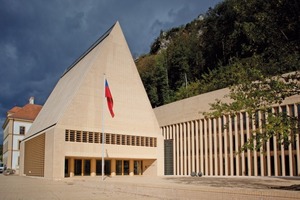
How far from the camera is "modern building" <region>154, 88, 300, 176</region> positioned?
2994cm

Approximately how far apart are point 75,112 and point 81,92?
2.30 m

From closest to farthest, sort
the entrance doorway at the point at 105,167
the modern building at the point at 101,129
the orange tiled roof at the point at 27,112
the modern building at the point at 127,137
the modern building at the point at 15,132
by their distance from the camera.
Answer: the modern building at the point at 127,137 → the modern building at the point at 101,129 → the entrance doorway at the point at 105,167 → the modern building at the point at 15,132 → the orange tiled roof at the point at 27,112

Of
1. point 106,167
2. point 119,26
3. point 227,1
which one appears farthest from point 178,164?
point 227,1

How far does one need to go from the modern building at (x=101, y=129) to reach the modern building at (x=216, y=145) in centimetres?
442

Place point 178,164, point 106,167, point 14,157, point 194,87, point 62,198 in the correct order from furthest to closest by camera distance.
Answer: point 14,157 → point 194,87 → point 178,164 → point 106,167 → point 62,198

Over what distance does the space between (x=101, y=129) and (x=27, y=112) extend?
36991mm

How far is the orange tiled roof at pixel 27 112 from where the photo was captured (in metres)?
63.4

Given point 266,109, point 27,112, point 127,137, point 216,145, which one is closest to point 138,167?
point 127,137

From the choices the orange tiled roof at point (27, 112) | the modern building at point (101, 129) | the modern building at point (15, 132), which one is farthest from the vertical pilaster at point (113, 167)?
the orange tiled roof at point (27, 112)

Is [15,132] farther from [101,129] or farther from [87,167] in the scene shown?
[101,129]

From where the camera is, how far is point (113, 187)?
18484 mm

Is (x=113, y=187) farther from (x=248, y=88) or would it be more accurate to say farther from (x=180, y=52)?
(x=180, y=52)

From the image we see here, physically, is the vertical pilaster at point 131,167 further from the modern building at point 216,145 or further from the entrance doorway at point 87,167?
the modern building at point 216,145

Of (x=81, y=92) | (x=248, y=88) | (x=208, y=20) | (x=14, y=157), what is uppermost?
(x=208, y=20)
